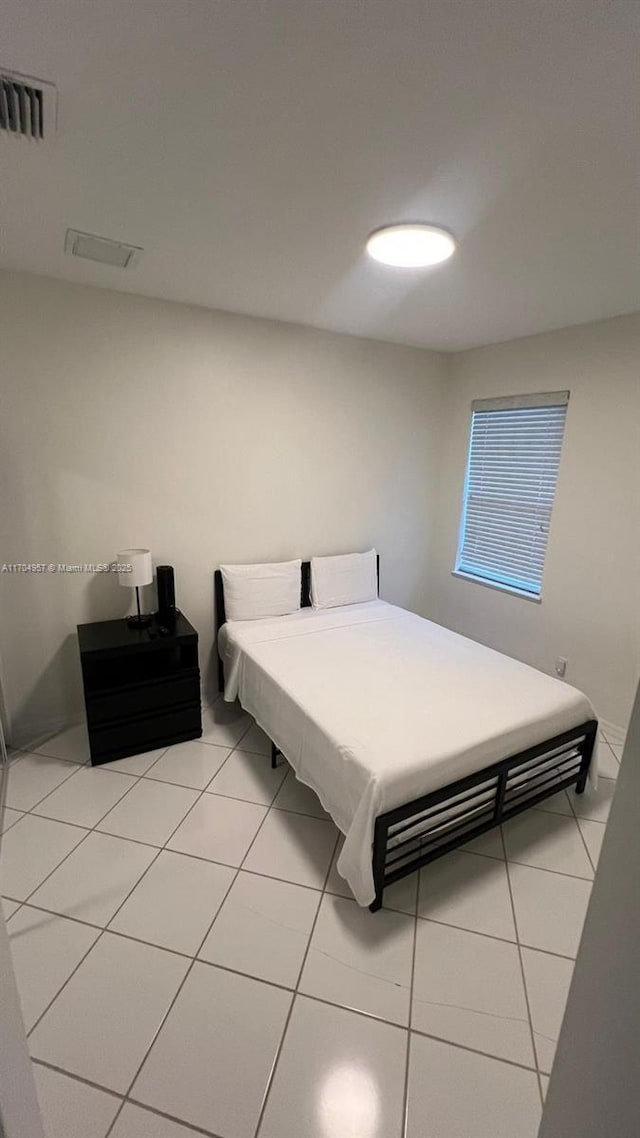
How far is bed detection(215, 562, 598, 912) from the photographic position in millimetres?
1691

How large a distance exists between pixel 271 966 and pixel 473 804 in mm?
944

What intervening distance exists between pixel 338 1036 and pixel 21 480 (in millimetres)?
2679

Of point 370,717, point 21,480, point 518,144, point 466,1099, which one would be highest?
point 518,144

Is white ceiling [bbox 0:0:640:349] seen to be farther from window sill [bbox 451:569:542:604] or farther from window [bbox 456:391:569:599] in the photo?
window sill [bbox 451:569:542:604]

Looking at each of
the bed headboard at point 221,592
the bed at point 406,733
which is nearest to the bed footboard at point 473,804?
the bed at point 406,733

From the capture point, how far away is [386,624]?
310cm

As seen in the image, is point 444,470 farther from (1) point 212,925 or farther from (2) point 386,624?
(1) point 212,925

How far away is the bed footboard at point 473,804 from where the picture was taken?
1696mm

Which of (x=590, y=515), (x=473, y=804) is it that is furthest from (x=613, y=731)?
(x=473, y=804)

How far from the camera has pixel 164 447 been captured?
110 inches

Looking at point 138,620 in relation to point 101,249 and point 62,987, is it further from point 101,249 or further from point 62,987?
point 101,249

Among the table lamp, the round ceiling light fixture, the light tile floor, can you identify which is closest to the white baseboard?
the light tile floor

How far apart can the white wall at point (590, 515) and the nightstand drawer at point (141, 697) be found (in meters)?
2.33

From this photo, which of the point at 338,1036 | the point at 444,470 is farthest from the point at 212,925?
the point at 444,470
